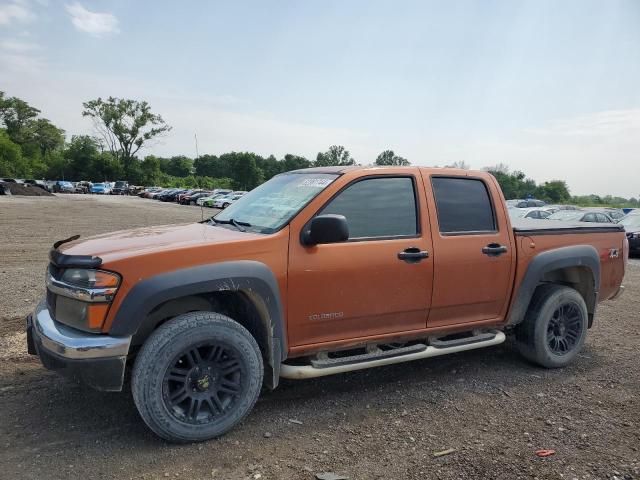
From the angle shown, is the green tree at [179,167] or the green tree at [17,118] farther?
the green tree at [179,167]

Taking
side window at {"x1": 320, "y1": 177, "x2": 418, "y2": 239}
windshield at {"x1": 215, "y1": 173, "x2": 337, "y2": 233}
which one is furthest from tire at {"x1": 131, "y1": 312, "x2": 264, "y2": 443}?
side window at {"x1": 320, "y1": 177, "x2": 418, "y2": 239}

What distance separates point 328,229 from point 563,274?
2.99m

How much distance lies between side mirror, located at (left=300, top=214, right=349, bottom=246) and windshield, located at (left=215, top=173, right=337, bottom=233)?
0.26 m

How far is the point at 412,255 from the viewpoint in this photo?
389 centimetres

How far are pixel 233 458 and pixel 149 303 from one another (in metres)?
1.10

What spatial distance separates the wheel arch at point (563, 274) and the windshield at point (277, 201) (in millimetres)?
2090

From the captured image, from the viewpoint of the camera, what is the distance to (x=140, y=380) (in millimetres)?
3070

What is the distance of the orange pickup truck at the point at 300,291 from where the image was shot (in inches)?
121

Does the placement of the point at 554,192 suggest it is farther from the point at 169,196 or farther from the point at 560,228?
the point at 560,228

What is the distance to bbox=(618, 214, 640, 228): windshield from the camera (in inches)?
629

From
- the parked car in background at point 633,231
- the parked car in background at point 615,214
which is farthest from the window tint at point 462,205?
the parked car in background at point 615,214

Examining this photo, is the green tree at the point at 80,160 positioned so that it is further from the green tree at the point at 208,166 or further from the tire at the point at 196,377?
the tire at the point at 196,377

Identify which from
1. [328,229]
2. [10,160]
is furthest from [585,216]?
[10,160]

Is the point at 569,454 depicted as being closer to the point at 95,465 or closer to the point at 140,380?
the point at 140,380
